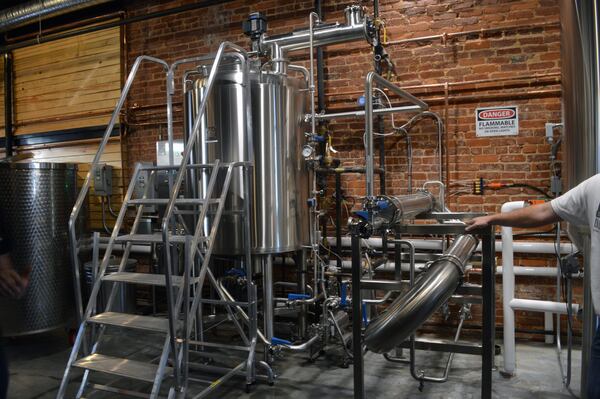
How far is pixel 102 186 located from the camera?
517 cm

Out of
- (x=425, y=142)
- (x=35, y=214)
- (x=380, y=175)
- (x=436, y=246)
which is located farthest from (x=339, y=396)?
(x=35, y=214)

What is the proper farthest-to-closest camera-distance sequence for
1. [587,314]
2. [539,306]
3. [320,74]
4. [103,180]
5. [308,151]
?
[103,180]
[320,74]
[308,151]
[539,306]
[587,314]

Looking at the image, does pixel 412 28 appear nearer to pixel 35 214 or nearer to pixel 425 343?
pixel 425 343

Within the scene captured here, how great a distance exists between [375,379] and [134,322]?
64.8 inches

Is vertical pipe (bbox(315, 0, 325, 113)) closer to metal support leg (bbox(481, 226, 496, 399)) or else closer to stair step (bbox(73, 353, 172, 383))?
metal support leg (bbox(481, 226, 496, 399))

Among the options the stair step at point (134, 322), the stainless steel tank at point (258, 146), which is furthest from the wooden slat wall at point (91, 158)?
the stair step at point (134, 322)

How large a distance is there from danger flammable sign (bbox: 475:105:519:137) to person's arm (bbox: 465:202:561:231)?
1.82 m

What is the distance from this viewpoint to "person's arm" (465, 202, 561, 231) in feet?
6.86

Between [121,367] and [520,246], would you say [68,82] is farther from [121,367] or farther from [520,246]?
[520,246]

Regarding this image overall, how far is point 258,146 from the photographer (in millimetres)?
3316

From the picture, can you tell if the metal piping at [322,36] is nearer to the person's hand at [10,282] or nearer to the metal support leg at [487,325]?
the metal support leg at [487,325]

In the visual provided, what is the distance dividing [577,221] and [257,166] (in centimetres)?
203

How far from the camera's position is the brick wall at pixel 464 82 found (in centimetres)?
370

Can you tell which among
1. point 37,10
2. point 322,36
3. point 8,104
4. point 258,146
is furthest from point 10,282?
point 8,104
